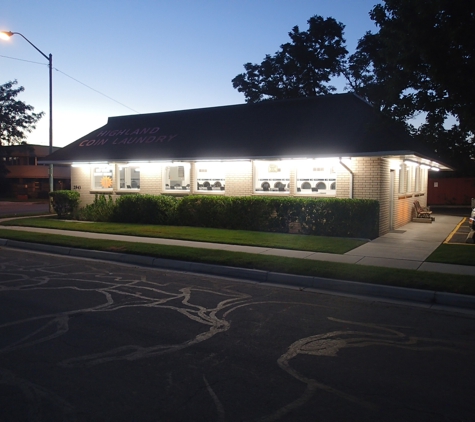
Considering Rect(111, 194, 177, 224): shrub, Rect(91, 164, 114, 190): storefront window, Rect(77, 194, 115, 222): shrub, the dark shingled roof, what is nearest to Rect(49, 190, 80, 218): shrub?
Rect(77, 194, 115, 222): shrub

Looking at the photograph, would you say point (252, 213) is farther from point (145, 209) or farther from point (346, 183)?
point (145, 209)

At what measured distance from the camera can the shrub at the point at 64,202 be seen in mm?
22109

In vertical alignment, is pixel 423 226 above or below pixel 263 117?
below

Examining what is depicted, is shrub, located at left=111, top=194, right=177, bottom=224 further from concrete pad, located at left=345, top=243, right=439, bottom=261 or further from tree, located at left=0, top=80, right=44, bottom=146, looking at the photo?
tree, located at left=0, top=80, right=44, bottom=146

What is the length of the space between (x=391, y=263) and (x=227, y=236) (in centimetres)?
579

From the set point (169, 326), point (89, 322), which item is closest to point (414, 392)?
point (169, 326)

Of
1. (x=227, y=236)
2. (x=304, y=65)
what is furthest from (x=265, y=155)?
(x=304, y=65)

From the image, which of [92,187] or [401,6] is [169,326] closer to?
[401,6]

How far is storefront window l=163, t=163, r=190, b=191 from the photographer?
20.2m

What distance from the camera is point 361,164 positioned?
16172 millimetres

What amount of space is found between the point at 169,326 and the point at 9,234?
37.3ft

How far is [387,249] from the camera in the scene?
42.8 ft

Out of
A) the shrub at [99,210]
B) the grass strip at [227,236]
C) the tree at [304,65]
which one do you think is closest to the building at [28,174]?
the tree at [304,65]

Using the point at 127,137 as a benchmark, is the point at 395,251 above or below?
below
